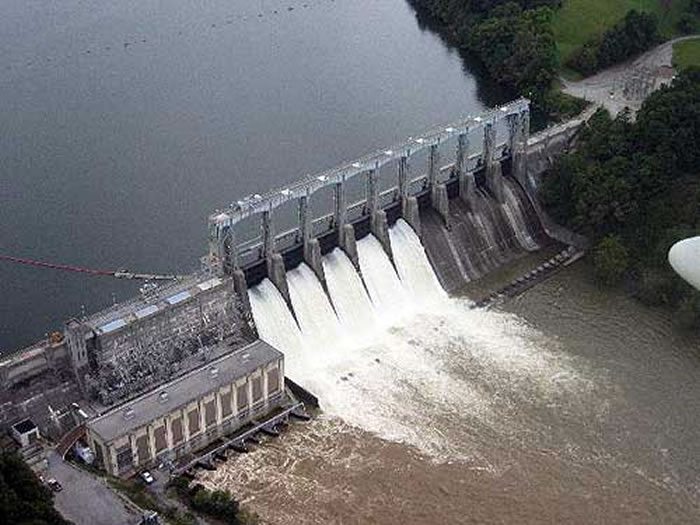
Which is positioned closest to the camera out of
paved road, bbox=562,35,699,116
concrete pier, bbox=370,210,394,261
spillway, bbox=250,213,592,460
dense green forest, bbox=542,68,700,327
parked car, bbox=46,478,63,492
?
parked car, bbox=46,478,63,492

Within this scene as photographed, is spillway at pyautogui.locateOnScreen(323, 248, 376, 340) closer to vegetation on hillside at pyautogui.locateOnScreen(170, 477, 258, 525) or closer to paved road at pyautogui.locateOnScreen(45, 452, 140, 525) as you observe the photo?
vegetation on hillside at pyautogui.locateOnScreen(170, 477, 258, 525)

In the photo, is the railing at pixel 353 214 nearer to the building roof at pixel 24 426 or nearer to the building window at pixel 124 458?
the building window at pixel 124 458

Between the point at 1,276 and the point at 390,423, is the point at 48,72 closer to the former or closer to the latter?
the point at 1,276

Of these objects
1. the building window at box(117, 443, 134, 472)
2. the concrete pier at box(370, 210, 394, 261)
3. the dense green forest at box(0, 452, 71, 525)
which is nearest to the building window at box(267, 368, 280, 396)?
the building window at box(117, 443, 134, 472)

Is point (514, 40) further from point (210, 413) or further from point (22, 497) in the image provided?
point (22, 497)

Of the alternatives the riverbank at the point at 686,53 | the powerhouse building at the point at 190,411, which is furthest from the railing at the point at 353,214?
the riverbank at the point at 686,53
